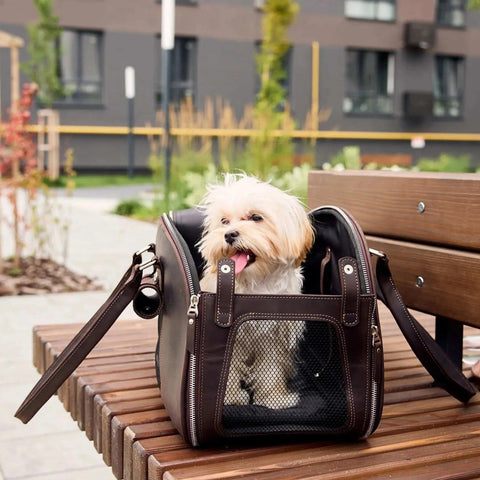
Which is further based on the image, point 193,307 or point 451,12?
point 451,12

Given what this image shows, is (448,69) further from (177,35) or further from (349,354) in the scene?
(349,354)

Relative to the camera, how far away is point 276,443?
67.0 inches

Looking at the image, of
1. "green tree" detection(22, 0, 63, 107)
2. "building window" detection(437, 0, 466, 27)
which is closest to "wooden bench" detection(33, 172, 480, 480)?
"green tree" detection(22, 0, 63, 107)

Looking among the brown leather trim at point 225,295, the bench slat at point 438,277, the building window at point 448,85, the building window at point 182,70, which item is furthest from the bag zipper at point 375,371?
the building window at point 448,85

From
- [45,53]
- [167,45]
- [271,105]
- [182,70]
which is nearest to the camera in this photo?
[167,45]

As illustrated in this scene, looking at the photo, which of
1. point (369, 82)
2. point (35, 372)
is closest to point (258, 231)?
point (35, 372)

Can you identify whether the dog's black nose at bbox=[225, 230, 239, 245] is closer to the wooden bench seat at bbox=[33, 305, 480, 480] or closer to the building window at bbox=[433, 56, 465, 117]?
the wooden bench seat at bbox=[33, 305, 480, 480]

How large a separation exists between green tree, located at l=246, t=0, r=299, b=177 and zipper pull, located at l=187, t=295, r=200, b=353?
935 cm

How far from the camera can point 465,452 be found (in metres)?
1.65

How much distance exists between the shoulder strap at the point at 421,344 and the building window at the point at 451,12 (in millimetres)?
26658

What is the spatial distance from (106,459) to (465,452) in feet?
2.71

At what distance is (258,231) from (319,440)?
50 cm

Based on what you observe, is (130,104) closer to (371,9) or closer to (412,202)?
(371,9)

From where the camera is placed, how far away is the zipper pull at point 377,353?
1.69 metres
